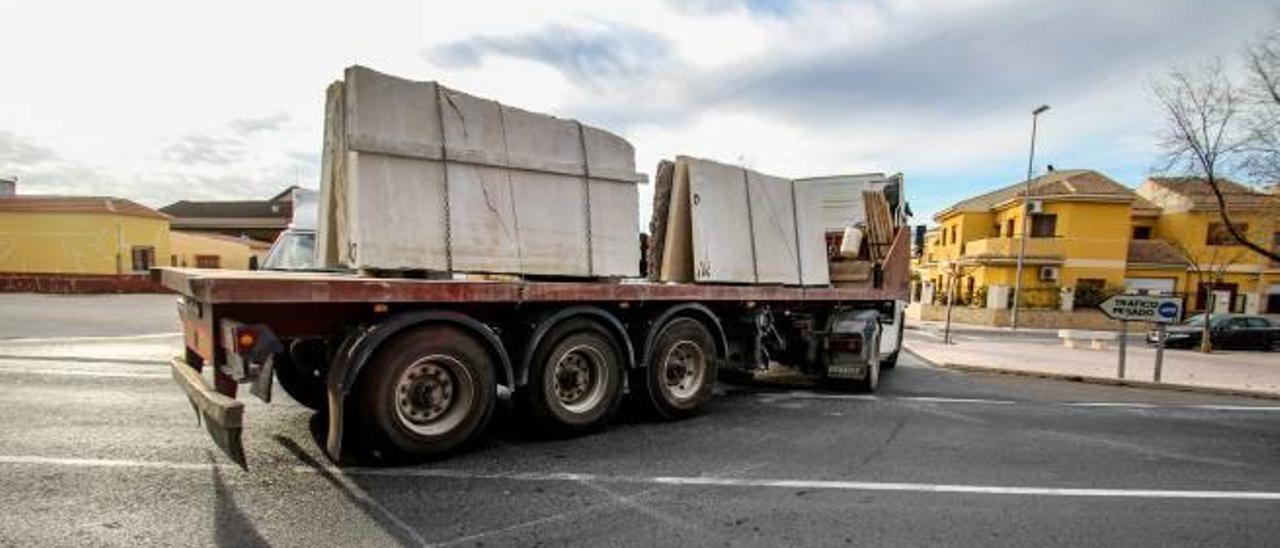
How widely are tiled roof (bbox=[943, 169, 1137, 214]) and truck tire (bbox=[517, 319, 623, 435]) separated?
38.8 meters

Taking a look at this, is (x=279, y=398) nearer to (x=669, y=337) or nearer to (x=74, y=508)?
(x=74, y=508)

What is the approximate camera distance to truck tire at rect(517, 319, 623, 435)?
565cm

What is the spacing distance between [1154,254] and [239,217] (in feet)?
248

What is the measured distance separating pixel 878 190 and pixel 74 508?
10.0 meters

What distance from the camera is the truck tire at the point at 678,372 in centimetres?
669

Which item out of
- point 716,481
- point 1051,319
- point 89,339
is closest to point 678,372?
point 716,481

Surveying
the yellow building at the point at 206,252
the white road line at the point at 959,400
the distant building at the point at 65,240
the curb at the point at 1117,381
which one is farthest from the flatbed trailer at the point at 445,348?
the yellow building at the point at 206,252

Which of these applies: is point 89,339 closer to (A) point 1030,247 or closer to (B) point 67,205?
(B) point 67,205

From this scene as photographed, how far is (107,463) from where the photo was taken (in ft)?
15.4

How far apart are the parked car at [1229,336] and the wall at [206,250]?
139ft

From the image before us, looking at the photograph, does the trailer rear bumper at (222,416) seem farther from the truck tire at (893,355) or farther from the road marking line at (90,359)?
the truck tire at (893,355)

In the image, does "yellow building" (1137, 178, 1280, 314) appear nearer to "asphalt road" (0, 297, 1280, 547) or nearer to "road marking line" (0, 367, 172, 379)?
"asphalt road" (0, 297, 1280, 547)

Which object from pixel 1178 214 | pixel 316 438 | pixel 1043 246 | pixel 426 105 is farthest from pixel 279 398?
pixel 1178 214

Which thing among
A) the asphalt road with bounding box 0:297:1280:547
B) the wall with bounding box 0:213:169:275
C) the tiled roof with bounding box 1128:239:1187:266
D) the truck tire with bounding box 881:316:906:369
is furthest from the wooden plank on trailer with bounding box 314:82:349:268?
the tiled roof with bounding box 1128:239:1187:266
